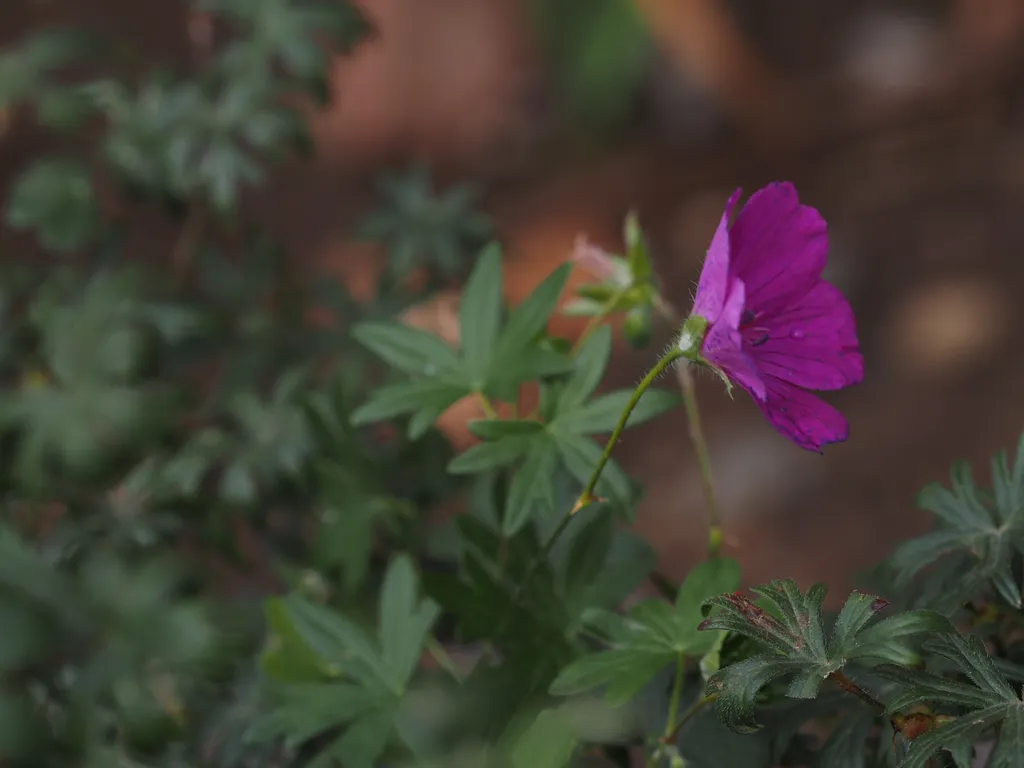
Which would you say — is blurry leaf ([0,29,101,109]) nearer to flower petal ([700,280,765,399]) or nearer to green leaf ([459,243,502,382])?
green leaf ([459,243,502,382])

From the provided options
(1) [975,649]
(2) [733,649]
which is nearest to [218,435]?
(2) [733,649]

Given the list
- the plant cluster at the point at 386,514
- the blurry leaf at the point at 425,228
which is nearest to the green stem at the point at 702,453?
the plant cluster at the point at 386,514

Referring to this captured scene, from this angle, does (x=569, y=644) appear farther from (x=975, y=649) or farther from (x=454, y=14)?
(x=454, y=14)

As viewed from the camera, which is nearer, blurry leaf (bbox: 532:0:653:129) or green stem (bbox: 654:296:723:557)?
green stem (bbox: 654:296:723:557)

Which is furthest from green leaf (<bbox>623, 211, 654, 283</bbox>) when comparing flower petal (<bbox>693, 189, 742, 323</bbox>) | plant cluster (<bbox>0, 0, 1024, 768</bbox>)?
flower petal (<bbox>693, 189, 742, 323</bbox>)

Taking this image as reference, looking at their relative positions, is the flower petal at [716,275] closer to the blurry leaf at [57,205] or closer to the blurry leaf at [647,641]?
the blurry leaf at [647,641]

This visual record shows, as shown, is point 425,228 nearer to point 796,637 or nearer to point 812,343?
point 812,343
